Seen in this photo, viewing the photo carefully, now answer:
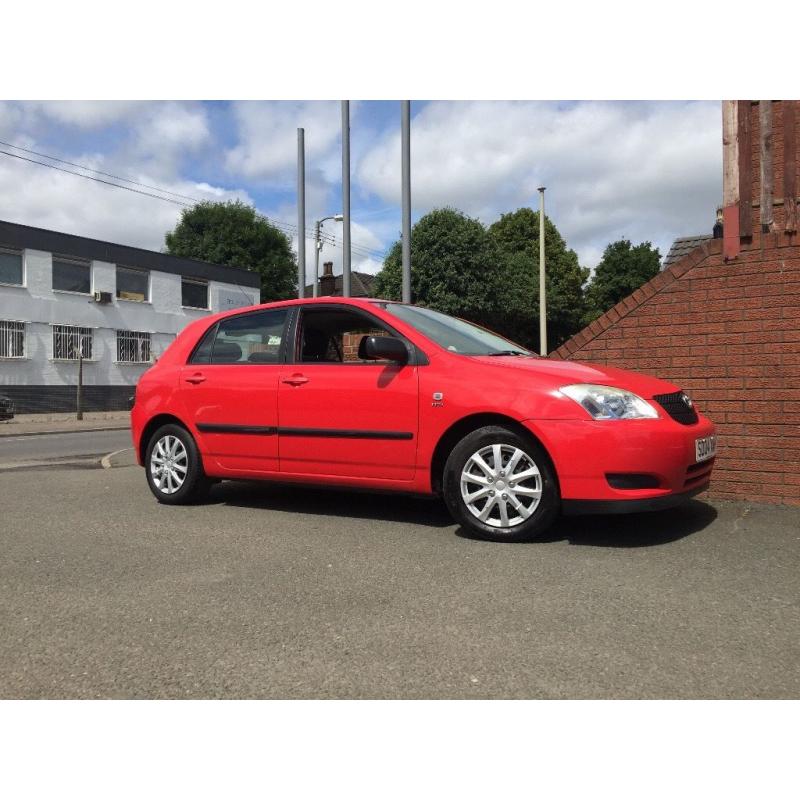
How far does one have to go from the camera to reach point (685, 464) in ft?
15.6

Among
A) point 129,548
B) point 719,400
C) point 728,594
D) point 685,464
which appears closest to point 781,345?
point 719,400

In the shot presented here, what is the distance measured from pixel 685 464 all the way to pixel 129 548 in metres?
3.43

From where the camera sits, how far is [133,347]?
32.6m

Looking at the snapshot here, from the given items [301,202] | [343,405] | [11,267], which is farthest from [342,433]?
[11,267]

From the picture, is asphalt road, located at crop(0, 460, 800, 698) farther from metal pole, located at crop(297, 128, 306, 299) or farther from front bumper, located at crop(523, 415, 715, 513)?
metal pole, located at crop(297, 128, 306, 299)

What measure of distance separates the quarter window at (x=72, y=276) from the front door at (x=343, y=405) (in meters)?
26.4

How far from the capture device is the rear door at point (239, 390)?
19.4ft

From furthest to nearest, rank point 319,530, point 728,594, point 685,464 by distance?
1. point 319,530
2. point 685,464
3. point 728,594

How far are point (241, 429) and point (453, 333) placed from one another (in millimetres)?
1768

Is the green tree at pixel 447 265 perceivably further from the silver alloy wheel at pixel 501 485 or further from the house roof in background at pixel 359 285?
the silver alloy wheel at pixel 501 485

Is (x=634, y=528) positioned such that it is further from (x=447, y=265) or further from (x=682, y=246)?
(x=447, y=265)

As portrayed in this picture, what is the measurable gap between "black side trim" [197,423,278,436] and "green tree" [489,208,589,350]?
122 ft

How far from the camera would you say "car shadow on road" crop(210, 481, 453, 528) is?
19.1 ft

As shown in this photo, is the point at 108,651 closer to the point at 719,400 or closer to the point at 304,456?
the point at 304,456
